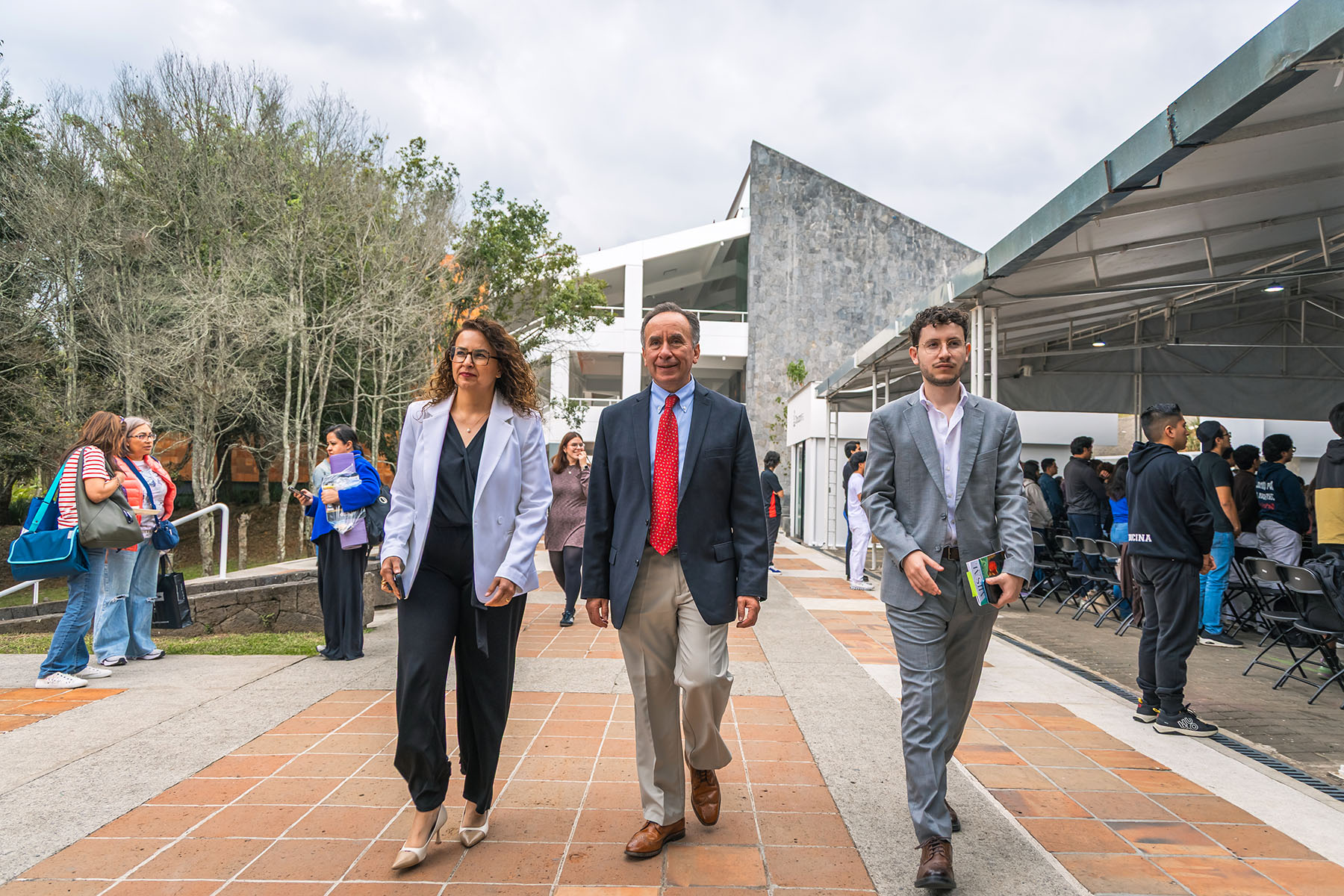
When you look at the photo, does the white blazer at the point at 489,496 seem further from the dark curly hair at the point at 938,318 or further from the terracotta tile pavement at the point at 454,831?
the dark curly hair at the point at 938,318

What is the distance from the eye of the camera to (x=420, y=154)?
20250 millimetres

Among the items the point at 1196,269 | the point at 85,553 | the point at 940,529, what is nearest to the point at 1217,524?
the point at 1196,269

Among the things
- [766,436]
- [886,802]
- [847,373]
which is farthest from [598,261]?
[886,802]

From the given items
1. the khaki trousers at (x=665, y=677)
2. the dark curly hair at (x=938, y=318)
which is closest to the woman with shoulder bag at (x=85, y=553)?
the khaki trousers at (x=665, y=677)

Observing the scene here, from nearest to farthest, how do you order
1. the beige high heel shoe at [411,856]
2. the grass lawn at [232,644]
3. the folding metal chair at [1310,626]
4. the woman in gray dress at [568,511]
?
the beige high heel shoe at [411,856], the folding metal chair at [1310,626], the grass lawn at [232,644], the woman in gray dress at [568,511]

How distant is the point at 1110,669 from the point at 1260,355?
33.2ft

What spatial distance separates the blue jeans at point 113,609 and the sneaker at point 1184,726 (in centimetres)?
655

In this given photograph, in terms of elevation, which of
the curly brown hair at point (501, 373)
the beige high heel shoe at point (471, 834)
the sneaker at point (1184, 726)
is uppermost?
the curly brown hair at point (501, 373)

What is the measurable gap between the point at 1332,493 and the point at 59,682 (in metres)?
7.91

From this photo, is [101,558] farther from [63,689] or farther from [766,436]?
[766,436]

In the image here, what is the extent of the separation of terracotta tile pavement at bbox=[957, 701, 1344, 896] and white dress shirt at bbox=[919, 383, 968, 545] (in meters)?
1.17

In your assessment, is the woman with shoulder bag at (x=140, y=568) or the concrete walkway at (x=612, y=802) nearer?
the concrete walkway at (x=612, y=802)

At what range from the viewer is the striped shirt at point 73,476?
18.5ft

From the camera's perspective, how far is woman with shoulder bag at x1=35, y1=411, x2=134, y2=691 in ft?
18.4
